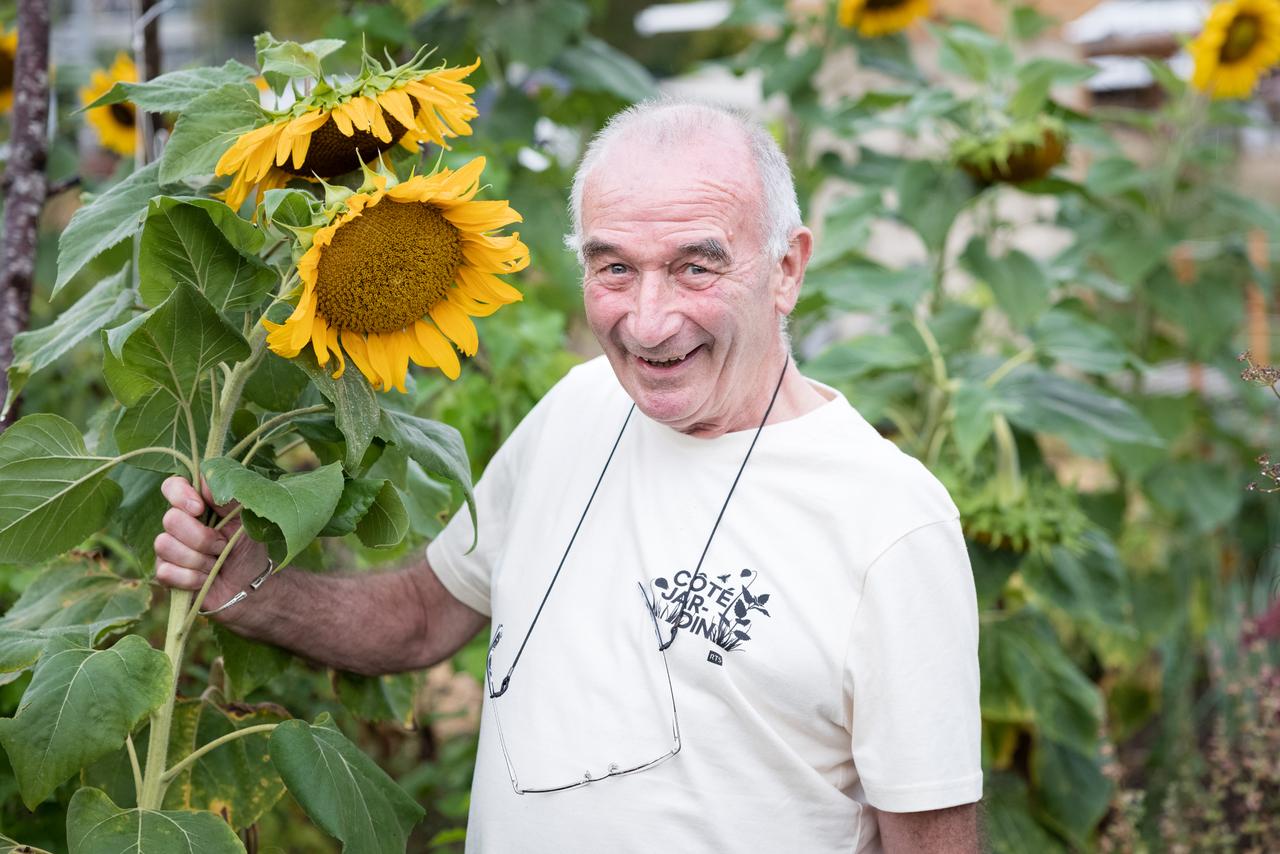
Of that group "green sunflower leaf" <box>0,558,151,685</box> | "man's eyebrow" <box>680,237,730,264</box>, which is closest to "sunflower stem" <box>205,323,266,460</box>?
"green sunflower leaf" <box>0,558,151,685</box>

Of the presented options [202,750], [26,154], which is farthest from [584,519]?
[26,154]

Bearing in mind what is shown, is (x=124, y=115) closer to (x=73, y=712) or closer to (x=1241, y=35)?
(x=73, y=712)

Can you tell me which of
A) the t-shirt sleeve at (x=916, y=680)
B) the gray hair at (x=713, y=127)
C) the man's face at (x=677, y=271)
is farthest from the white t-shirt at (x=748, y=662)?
the gray hair at (x=713, y=127)

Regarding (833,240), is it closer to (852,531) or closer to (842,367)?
(842,367)

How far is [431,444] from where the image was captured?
62.7 inches

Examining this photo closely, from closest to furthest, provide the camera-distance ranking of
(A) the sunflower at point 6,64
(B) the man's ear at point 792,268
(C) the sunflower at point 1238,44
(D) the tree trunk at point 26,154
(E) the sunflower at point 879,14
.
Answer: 1. (B) the man's ear at point 792,268
2. (D) the tree trunk at point 26,154
3. (A) the sunflower at point 6,64
4. (C) the sunflower at point 1238,44
5. (E) the sunflower at point 879,14

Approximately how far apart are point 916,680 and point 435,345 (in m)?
0.67

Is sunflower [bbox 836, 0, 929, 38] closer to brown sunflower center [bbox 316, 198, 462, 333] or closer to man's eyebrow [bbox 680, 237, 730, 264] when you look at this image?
man's eyebrow [bbox 680, 237, 730, 264]

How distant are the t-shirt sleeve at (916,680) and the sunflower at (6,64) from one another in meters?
2.44

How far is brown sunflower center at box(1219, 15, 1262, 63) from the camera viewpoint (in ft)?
11.3

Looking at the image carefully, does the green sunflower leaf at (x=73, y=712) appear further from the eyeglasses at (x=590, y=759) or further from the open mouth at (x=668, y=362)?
the open mouth at (x=668, y=362)

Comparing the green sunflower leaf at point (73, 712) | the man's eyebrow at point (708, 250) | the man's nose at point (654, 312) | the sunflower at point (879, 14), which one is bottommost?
the green sunflower leaf at point (73, 712)

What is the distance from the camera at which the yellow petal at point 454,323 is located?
5.15 feet

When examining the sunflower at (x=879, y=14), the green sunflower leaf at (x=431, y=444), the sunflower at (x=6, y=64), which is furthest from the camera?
the sunflower at (x=879, y=14)
